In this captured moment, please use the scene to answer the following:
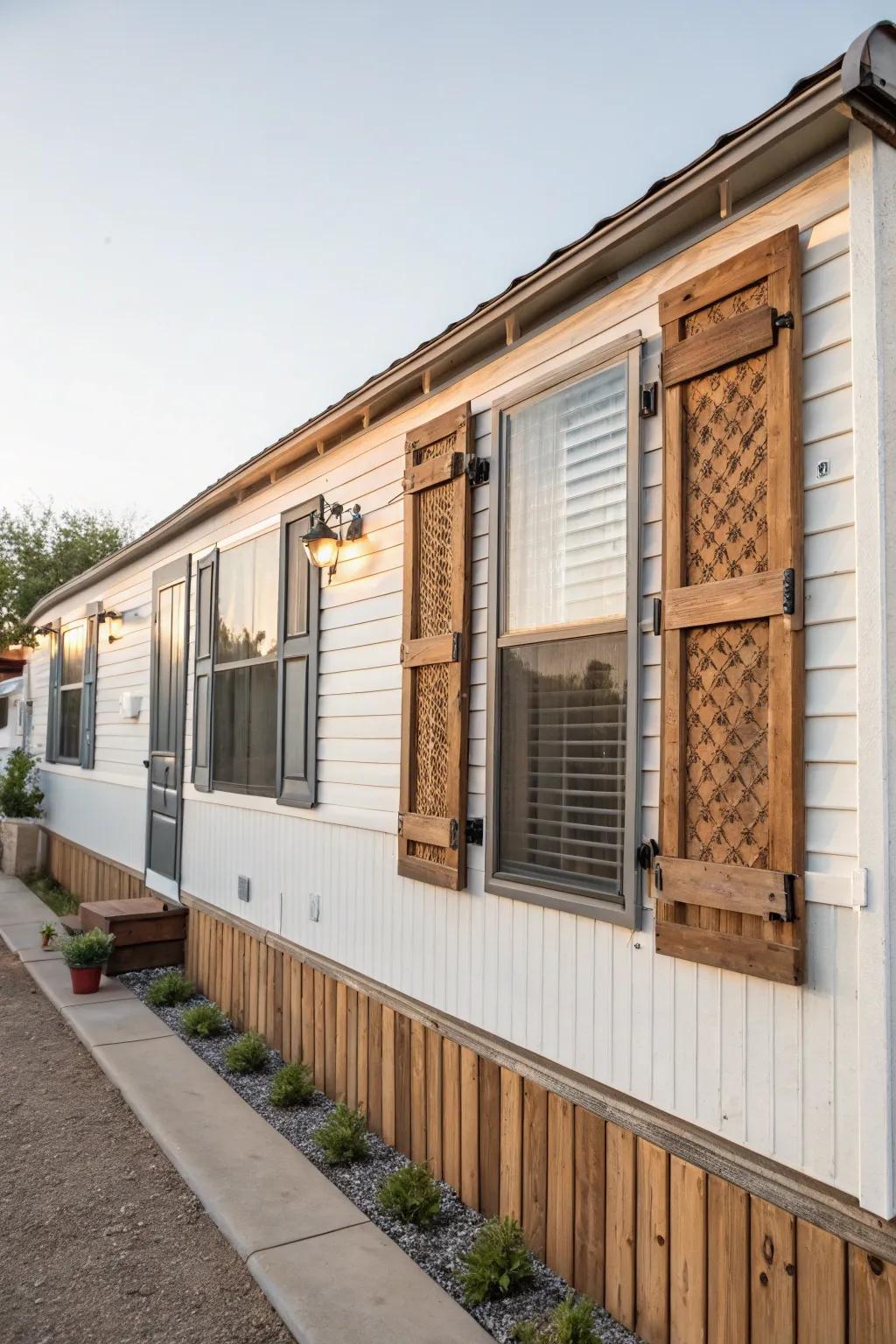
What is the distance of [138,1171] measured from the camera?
369 cm

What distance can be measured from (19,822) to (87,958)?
6.01 m

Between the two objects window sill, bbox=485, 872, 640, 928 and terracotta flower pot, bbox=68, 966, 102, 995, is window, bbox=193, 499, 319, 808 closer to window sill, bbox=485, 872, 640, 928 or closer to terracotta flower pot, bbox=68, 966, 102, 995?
terracotta flower pot, bbox=68, 966, 102, 995

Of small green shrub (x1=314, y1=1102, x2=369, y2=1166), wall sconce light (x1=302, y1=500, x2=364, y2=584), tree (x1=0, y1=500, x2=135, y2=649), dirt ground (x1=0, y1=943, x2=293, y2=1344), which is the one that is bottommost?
dirt ground (x1=0, y1=943, x2=293, y2=1344)

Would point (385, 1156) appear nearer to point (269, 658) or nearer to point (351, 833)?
point (351, 833)

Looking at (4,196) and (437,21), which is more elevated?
(437,21)

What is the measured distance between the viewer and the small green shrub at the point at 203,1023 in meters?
5.32

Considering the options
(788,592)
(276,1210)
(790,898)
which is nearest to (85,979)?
(276,1210)

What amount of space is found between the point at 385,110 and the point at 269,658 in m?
6.15

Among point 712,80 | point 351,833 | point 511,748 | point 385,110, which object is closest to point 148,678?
point 351,833

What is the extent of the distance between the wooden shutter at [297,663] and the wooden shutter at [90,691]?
462 cm

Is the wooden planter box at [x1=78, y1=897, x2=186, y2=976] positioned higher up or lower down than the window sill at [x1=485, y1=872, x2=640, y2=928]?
lower down

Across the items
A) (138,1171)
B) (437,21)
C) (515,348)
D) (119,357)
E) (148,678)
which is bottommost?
(138,1171)

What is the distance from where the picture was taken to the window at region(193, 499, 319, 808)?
16.3ft

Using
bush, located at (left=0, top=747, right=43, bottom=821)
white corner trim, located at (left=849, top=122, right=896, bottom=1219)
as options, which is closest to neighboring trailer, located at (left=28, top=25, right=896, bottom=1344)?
white corner trim, located at (left=849, top=122, right=896, bottom=1219)
